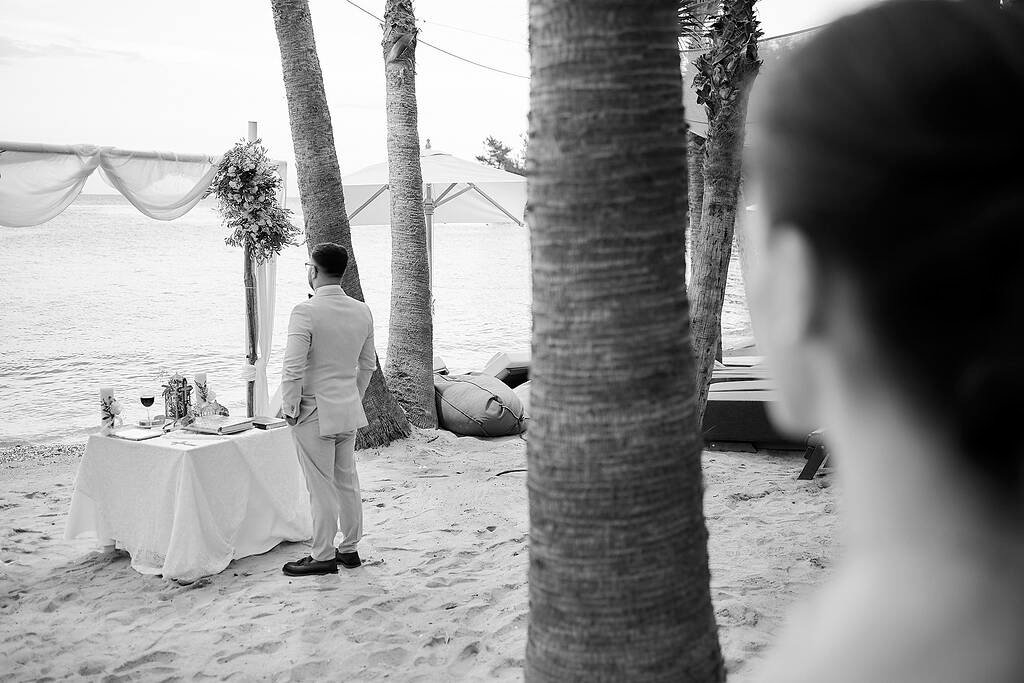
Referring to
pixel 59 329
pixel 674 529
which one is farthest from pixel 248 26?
pixel 674 529

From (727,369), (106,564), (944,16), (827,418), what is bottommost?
(106,564)

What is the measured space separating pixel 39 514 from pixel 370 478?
2.91 meters

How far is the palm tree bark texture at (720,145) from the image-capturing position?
22.8 ft

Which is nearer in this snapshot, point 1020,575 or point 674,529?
point 1020,575

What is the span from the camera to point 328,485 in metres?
6.35

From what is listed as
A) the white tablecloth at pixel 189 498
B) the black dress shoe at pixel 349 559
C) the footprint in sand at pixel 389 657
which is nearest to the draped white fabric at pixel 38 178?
the white tablecloth at pixel 189 498

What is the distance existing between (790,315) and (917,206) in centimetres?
13

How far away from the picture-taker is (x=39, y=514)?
7.92m

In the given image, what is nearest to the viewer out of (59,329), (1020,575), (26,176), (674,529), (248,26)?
(1020,575)

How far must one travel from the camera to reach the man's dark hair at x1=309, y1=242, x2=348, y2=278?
6312 millimetres

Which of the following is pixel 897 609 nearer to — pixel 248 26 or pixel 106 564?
pixel 106 564

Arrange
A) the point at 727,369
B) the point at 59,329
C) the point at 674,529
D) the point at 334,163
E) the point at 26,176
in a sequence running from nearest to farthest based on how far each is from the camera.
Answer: the point at 674,529
the point at 26,176
the point at 334,163
the point at 727,369
the point at 59,329

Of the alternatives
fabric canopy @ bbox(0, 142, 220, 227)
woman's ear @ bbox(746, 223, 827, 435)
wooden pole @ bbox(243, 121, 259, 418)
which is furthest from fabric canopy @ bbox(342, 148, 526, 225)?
woman's ear @ bbox(746, 223, 827, 435)

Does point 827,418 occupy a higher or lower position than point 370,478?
higher
